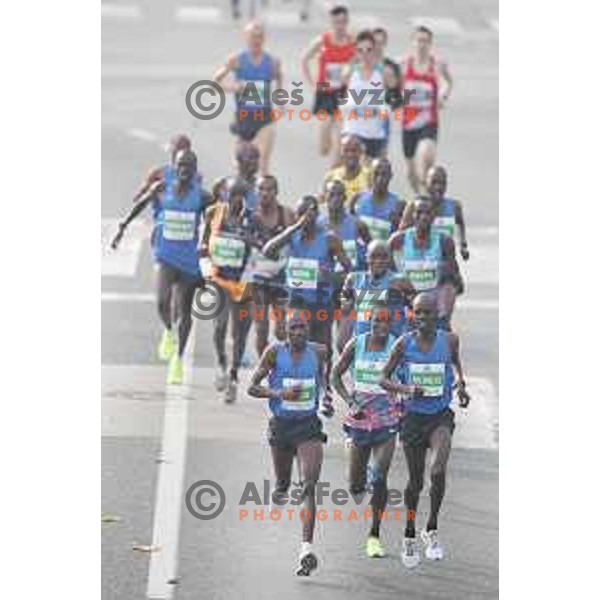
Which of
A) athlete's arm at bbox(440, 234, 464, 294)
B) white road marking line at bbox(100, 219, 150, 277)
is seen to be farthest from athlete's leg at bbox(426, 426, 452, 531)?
white road marking line at bbox(100, 219, 150, 277)

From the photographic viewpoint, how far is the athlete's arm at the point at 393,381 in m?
17.2

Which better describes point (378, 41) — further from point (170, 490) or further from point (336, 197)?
point (170, 490)

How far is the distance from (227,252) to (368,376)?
158 inches

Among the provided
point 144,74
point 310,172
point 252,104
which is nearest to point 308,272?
point 252,104

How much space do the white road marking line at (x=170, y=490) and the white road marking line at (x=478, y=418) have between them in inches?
86.6

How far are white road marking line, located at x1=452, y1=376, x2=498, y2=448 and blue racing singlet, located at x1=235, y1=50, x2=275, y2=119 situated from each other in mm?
6019

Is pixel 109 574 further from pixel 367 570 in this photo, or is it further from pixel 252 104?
pixel 252 104

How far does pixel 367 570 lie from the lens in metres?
17.6

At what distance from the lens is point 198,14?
42.3 m

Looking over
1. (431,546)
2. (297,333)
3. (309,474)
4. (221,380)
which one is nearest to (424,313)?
(297,333)

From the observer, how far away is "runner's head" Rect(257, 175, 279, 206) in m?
20.6

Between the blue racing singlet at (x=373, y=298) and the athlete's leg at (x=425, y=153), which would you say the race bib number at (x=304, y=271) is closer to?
the blue racing singlet at (x=373, y=298)

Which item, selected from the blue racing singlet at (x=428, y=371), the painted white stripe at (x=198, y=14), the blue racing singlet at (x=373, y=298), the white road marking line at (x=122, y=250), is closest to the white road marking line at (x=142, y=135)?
the white road marking line at (x=122, y=250)

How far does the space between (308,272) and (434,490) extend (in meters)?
3.36
